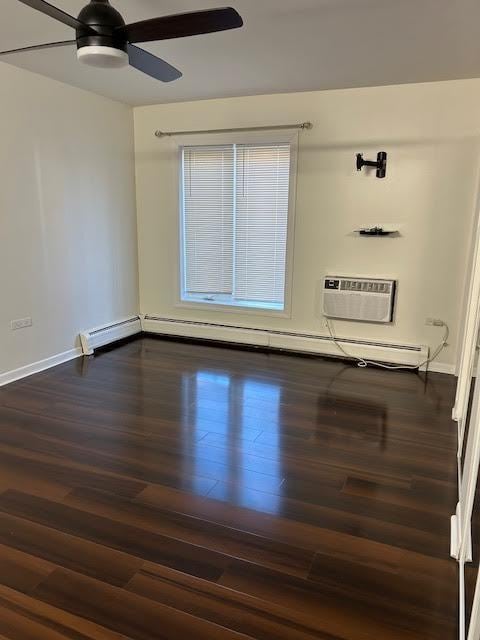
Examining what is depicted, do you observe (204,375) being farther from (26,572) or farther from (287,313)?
(26,572)

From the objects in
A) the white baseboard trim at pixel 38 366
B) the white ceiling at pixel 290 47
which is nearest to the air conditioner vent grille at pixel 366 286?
the white ceiling at pixel 290 47

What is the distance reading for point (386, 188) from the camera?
4312 millimetres

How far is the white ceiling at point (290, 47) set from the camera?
2568mm

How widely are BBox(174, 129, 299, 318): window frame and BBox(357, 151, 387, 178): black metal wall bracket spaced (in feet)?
2.29

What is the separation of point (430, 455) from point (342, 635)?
4.92 ft

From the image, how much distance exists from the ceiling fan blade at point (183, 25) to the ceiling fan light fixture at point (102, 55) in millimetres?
85

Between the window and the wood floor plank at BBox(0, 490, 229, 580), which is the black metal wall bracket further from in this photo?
the wood floor plank at BBox(0, 490, 229, 580)

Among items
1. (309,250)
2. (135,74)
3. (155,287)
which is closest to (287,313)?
(309,250)

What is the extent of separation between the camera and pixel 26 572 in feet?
6.19

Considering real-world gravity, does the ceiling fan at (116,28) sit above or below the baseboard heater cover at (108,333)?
above

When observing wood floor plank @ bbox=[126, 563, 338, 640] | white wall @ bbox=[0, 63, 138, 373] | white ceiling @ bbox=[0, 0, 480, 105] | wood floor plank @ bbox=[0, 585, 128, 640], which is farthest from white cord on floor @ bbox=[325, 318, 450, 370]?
wood floor plank @ bbox=[0, 585, 128, 640]

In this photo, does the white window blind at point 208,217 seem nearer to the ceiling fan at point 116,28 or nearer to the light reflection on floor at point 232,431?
the light reflection on floor at point 232,431

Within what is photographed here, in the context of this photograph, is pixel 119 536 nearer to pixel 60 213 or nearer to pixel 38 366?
pixel 38 366

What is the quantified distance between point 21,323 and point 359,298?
3.10m
